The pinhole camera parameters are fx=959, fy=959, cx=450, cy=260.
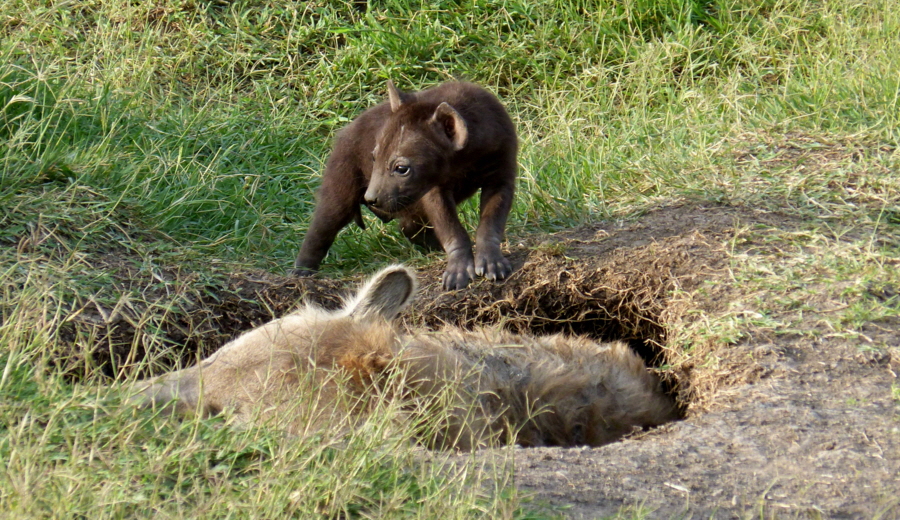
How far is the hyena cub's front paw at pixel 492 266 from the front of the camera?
4461 millimetres

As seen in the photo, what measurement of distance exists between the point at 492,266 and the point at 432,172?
1.83 ft

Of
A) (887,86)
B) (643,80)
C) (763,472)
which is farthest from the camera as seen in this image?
(643,80)

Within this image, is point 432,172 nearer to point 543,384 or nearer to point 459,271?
point 459,271

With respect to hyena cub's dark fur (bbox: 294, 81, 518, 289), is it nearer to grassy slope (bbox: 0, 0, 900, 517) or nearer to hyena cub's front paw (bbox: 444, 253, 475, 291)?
hyena cub's front paw (bbox: 444, 253, 475, 291)

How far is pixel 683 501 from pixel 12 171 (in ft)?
11.9

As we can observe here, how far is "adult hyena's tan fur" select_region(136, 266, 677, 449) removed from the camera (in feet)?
8.80

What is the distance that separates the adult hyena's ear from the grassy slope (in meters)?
0.85

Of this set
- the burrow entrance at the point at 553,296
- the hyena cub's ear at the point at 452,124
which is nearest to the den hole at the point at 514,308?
the burrow entrance at the point at 553,296

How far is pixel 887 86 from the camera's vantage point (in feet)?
17.7

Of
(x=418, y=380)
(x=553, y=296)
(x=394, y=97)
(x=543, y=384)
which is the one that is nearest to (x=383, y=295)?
(x=418, y=380)

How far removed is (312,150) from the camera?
6.55 meters

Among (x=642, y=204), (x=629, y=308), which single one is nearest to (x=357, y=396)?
(x=629, y=308)

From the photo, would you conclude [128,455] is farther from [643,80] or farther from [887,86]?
[643,80]

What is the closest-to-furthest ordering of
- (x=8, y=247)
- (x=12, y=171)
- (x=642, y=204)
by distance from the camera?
1. (x=8, y=247)
2. (x=12, y=171)
3. (x=642, y=204)
